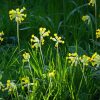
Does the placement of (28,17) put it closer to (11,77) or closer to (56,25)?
(56,25)

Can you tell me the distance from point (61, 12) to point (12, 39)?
1.96ft

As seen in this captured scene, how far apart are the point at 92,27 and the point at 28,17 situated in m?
0.70

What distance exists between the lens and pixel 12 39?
12.0ft

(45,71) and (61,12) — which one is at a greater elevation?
(61,12)

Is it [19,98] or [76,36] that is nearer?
[19,98]

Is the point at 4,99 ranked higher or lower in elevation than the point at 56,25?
lower

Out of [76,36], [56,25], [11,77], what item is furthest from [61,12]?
[11,77]

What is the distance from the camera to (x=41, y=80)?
2.55 m

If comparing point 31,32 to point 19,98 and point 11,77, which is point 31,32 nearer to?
point 11,77

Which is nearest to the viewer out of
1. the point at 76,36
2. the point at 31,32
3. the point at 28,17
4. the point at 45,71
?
the point at 45,71

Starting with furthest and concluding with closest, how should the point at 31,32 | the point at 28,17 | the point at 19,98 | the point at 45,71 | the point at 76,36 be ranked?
1. the point at 28,17
2. the point at 31,32
3. the point at 76,36
4. the point at 45,71
5. the point at 19,98

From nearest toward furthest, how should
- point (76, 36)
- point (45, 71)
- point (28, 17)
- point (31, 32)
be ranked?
point (45, 71)
point (76, 36)
point (31, 32)
point (28, 17)

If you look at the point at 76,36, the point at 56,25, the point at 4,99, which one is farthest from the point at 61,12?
the point at 4,99

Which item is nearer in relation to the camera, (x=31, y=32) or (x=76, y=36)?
(x=76, y=36)
